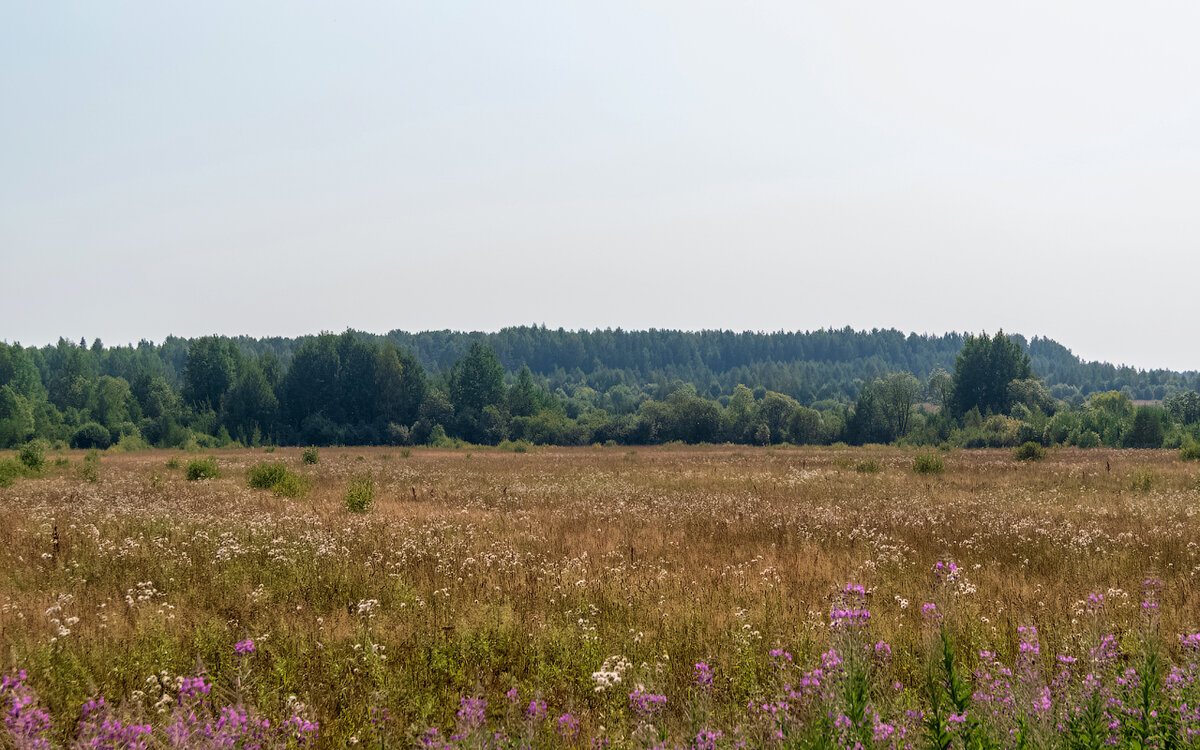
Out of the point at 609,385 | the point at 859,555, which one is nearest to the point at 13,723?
the point at 859,555

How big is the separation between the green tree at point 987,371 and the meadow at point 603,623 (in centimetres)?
8499

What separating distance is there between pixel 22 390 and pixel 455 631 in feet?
404

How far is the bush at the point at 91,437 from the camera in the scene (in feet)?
235

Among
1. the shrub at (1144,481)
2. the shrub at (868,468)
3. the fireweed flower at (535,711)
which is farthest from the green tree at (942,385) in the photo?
the fireweed flower at (535,711)

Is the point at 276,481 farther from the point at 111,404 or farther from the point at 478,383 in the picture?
the point at 111,404

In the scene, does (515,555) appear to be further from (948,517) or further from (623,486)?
(623,486)

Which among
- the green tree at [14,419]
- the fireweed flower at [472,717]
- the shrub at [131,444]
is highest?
the fireweed flower at [472,717]

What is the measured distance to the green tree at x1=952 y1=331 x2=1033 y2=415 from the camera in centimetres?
9269

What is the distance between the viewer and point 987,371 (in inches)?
3671

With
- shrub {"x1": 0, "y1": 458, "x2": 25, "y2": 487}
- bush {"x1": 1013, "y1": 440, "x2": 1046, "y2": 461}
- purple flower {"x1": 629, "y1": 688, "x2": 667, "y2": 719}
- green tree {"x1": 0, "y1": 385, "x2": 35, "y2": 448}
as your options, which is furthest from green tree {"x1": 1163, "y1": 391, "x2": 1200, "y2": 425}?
green tree {"x1": 0, "y1": 385, "x2": 35, "y2": 448}

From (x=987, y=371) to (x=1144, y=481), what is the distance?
79.8 meters

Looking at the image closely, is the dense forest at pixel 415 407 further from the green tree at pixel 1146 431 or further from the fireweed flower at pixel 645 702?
the fireweed flower at pixel 645 702

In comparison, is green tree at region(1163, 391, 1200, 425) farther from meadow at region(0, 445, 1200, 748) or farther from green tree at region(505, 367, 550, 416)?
meadow at region(0, 445, 1200, 748)

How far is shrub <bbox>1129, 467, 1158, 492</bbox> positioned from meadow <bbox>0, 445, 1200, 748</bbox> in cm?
489
